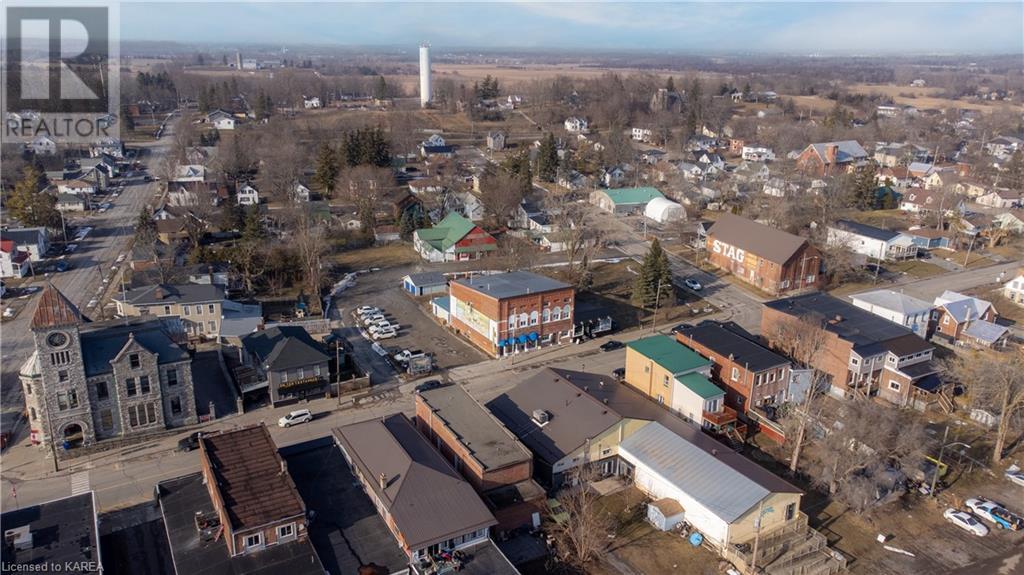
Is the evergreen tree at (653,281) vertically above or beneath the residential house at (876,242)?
beneath

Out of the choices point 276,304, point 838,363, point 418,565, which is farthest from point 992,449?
point 276,304

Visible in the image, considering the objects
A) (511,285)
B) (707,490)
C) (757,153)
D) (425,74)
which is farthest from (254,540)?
(425,74)

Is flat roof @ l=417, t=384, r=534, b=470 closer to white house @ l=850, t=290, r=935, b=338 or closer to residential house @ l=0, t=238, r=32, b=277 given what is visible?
white house @ l=850, t=290, r=935, b=338

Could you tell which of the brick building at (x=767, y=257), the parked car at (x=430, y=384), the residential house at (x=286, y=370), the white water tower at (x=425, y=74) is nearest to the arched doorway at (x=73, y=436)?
the residential house at (x=286, y=370)

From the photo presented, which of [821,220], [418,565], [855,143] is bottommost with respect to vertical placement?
[418,565]

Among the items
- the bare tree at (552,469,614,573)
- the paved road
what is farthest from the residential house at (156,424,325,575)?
the paved road

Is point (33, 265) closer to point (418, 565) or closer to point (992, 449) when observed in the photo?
point (418, 565)

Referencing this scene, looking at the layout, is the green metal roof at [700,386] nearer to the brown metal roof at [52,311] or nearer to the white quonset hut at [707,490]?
the white quonset hut at [707,490]
